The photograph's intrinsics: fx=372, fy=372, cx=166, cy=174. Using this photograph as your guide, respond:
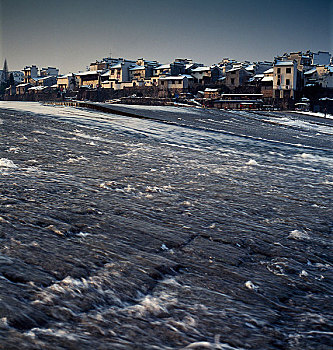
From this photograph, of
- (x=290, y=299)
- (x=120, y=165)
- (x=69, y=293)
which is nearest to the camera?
(x=69, y=293)

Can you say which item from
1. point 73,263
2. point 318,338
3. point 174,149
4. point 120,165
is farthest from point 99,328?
point 174,149

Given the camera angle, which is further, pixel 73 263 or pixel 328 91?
pixel 328 91

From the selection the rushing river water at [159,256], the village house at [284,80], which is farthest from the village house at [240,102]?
the rushing river water at [159,256]

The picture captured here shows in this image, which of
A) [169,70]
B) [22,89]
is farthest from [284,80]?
[22,89]

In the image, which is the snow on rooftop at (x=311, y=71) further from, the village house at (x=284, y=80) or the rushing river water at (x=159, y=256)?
the rushing river water at (x=159, y=256)

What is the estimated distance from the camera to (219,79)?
76.9m

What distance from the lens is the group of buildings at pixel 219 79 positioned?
64812 millimetres

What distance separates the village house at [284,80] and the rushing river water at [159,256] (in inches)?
2356

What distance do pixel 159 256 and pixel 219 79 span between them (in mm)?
76398

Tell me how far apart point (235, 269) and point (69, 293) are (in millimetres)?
1754

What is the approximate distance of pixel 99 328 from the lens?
2.73 metres

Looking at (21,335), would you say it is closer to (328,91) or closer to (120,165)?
(120,165)

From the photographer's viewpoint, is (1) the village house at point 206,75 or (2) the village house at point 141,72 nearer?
(1) the village house at point 206,75

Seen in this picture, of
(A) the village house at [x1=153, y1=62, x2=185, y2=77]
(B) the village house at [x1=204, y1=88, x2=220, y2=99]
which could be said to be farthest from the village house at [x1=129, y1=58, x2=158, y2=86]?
(B) the village house at [x1=204, y1=88, x2=220, y2=99]
